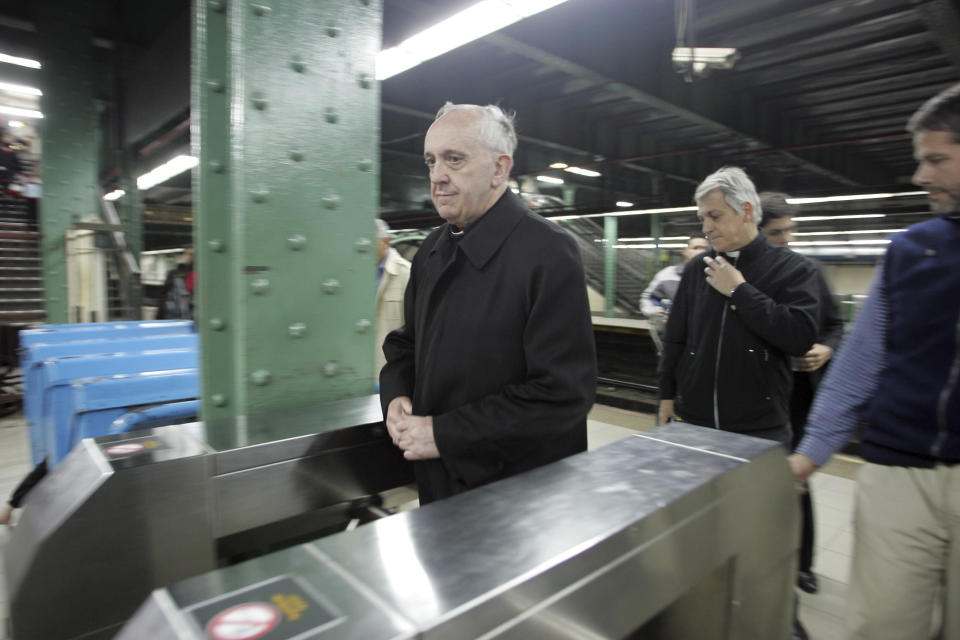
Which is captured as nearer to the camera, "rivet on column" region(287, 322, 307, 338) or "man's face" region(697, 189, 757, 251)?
"rivet on column" region(287, 322, 307, 338)

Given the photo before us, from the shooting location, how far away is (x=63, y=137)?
6.82 metres

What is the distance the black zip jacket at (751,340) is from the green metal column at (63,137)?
7329 millimetres

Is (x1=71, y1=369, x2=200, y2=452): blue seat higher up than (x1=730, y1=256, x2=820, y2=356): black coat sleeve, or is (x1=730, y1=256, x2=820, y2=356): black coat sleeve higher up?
(x1=730, y1=256, x2=820, y2=356): black coat sleeve

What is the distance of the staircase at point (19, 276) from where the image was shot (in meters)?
7.30

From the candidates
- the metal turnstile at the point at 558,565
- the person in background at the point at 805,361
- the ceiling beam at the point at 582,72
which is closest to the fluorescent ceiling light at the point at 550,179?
the ceiling beam at the point at 582,72

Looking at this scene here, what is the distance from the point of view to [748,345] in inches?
79.0

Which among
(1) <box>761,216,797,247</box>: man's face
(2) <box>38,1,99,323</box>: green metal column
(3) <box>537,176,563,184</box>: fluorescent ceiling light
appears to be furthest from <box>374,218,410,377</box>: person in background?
(3) <box>537,176,563,184</box>: fluorescent ceiling light

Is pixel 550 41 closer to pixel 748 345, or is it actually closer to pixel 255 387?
pixel 748 345

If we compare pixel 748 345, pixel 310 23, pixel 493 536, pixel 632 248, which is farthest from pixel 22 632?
pixel 632 248

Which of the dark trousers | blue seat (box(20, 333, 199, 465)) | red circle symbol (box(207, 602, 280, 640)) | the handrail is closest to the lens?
red circle symbol (box(207, 602, 280, 640))

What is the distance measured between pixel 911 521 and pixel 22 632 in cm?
182

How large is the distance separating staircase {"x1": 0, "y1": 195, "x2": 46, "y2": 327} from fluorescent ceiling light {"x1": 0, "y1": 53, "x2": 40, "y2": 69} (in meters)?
2.23

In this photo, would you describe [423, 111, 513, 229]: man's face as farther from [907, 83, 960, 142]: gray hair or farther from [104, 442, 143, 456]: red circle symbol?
Result: [907, 83, 960, 142]: gray hair

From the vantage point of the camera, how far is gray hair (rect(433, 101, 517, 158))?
131 cm
